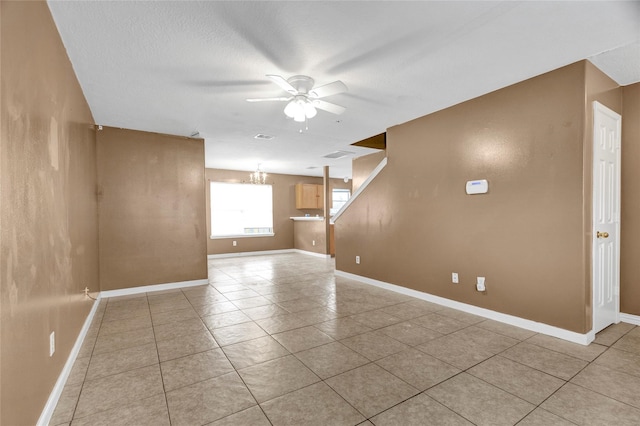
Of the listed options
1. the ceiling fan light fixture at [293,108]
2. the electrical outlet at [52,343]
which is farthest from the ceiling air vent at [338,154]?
the electrical outlet at [52,343]

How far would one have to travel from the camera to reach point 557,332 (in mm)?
2805

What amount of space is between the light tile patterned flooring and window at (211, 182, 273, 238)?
15.5ft

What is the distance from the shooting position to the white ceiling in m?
2.00

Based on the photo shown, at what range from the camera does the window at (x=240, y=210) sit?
8.36 meters

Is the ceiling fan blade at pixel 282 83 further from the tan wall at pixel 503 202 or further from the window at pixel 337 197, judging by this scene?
the window at pixel 337 197

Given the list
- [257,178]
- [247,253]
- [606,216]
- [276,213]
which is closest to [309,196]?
[276,213]

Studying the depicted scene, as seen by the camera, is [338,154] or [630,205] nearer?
[630,205]

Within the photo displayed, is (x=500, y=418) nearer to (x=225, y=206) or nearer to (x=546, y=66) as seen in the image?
(x=546, y=66)

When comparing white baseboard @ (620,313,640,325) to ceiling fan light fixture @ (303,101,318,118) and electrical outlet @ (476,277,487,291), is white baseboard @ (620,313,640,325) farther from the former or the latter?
ceiling fan light fixture @ (303,101,318,118)

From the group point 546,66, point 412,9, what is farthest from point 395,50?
point 546,66

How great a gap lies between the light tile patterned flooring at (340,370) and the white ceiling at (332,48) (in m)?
2.58

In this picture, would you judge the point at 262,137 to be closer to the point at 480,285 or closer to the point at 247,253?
the point at 480,285

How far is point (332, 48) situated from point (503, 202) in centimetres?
240

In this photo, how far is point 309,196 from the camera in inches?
381
